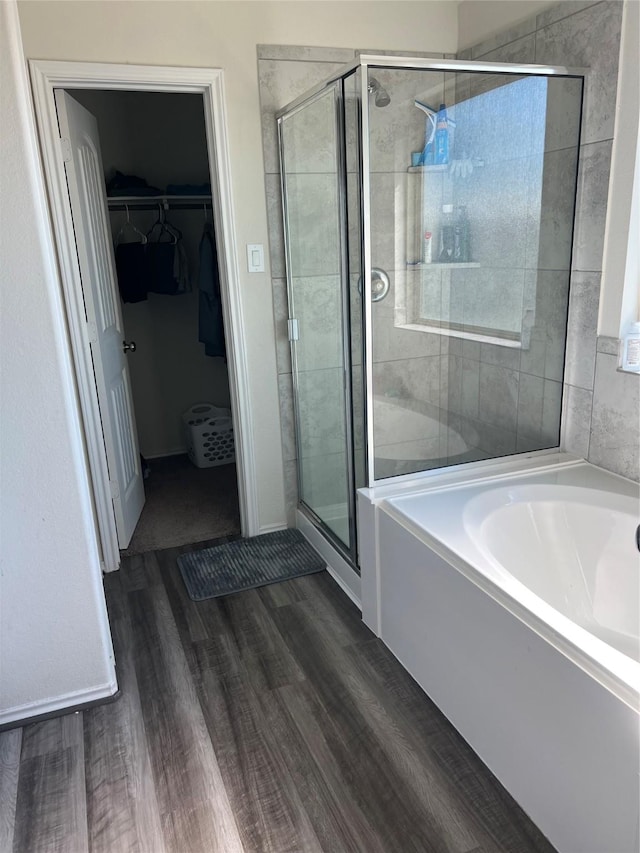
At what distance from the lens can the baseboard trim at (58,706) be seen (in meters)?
2.00

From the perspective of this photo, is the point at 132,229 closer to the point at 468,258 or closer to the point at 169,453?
the point at 169,453

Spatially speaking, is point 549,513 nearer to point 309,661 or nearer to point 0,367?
point 309,661

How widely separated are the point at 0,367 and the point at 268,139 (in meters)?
1.58

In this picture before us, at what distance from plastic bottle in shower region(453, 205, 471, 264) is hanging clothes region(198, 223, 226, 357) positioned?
1.64 metres

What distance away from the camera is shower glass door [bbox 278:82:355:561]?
241 cm

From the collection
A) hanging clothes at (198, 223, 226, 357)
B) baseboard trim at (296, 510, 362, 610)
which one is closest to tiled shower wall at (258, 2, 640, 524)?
baseboard trim at (296, 510, 362, 610)

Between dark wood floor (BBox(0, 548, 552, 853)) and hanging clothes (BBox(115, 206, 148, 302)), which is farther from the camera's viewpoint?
hanging clothes (BBox(115, 206, 148, 302))

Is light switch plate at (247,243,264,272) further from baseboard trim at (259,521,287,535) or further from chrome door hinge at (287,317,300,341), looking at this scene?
baseboard trim at (259,521,287,535)

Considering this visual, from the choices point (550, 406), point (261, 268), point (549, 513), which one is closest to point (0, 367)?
point (261, 268)

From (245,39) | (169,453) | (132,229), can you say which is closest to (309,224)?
(245,39)

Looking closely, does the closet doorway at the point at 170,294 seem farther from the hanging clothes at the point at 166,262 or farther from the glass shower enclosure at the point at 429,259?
the glass shower enclosure at the point at 429,259

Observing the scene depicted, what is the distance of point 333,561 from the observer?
279 cm

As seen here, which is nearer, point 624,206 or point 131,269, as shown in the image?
point 624,206

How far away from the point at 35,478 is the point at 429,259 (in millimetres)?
1739
